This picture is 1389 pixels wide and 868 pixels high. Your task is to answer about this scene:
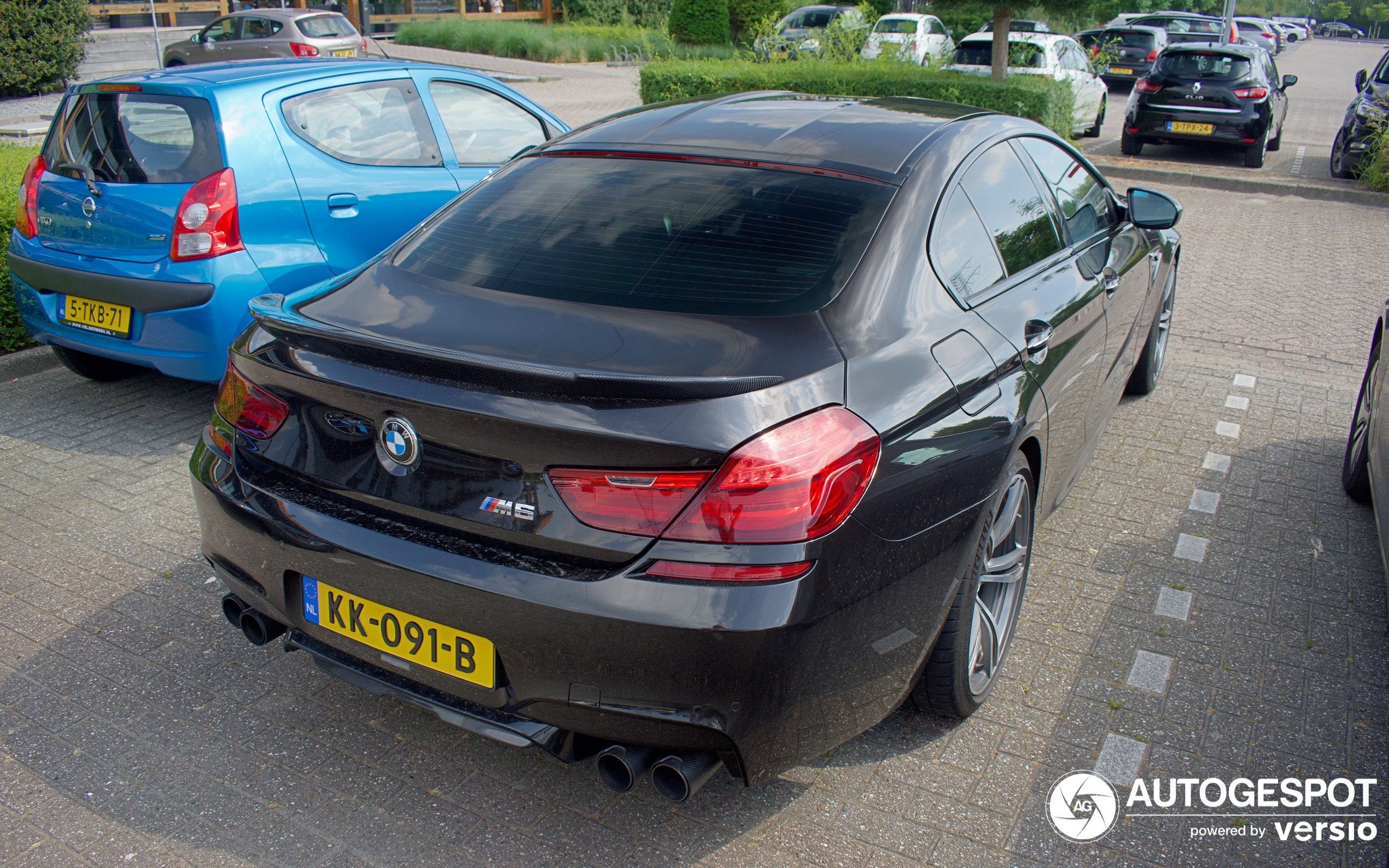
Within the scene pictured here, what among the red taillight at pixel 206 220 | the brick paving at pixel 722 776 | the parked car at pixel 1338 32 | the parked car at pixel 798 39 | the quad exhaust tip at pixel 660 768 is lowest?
the brick paving at pixel 722 776

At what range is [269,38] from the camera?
1950 cm

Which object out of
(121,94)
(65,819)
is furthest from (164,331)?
(65,819)

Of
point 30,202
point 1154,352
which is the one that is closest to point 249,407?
point 30,202

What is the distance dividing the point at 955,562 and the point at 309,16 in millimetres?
21307

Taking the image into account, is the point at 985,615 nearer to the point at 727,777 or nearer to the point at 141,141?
the point at 727,777

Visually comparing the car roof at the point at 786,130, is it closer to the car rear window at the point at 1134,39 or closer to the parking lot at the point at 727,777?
the parking lot at the point at 727,777

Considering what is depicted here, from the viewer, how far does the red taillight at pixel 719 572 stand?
6.17 feet

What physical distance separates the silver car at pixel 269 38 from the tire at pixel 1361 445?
747 inches

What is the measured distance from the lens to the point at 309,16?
20.0m

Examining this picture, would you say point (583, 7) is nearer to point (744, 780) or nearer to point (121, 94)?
point (121, 94)

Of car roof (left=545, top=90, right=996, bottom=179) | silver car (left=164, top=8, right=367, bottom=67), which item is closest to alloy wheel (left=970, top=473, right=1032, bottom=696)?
car roof (left=545, top=90, right=996, bottom=179)

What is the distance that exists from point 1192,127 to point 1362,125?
74.2 inches

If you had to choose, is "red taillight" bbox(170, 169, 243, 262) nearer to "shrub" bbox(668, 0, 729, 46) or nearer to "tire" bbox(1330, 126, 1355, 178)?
"tire" bbox(1330, 126, 1355, 178)

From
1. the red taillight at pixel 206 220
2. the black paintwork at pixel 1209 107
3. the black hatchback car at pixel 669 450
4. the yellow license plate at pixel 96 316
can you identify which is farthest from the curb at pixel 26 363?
the black paintwork at pixel 1209 107
